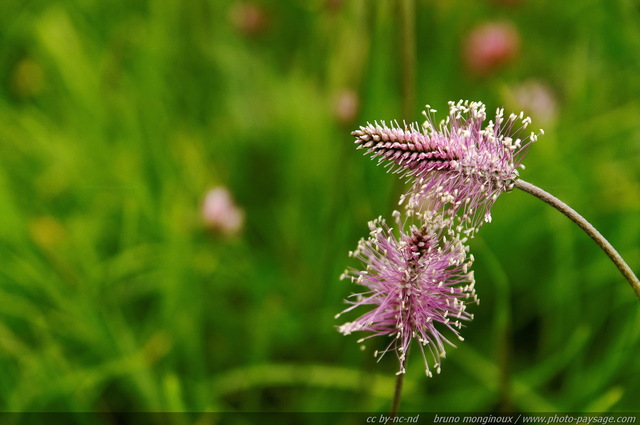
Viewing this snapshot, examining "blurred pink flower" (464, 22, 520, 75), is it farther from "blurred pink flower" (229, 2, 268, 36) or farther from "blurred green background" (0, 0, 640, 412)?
"blurred pink flower" (229, 2, 268, 36)

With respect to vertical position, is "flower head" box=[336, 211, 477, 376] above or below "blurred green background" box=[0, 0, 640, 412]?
below

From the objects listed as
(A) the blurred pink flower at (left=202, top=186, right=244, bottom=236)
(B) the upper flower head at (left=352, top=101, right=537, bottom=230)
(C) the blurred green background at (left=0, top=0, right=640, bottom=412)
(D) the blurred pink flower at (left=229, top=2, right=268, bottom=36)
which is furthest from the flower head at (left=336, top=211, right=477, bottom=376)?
(D) the blurred pink flower at (left=229, top=2, right=268, bottom=36)

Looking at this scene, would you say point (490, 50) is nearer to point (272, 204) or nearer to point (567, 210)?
point (272, 204)

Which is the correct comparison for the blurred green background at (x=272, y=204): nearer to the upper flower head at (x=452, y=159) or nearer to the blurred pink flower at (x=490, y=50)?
the blurred pink flower at (x=490, y=50)

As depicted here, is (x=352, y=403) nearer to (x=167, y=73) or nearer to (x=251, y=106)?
(x=251, y=106)

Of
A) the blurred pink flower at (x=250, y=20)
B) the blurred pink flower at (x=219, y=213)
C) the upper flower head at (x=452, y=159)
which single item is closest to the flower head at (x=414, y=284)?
the upper flower head at (x=452, y=159)

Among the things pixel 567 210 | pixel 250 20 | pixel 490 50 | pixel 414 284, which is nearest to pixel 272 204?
pixel 250 20
